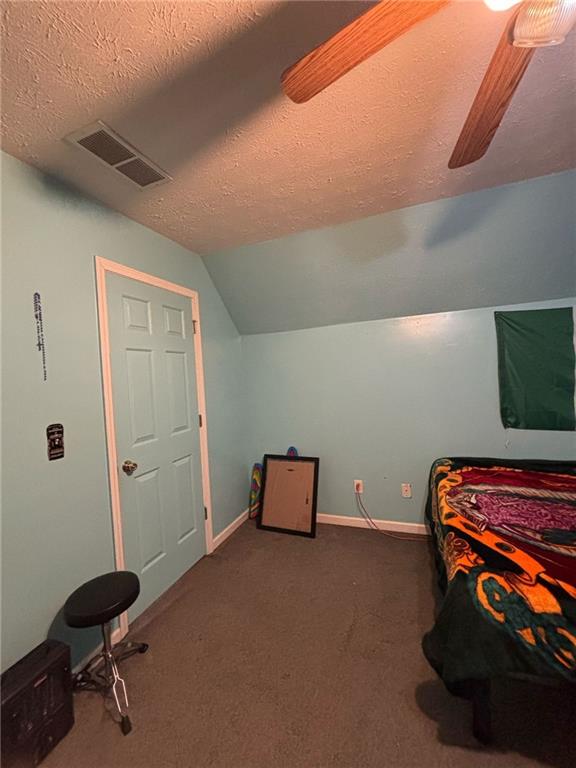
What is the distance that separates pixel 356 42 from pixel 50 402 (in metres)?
1.75

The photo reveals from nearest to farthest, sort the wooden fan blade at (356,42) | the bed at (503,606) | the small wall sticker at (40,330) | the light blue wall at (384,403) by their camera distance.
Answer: the wooden fan blade at (356,42) < the bed at (503,606) < the small wall sticker at (40,330) < the light blue wall at (384,403)

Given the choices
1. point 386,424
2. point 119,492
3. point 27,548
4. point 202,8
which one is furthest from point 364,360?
point 27,548

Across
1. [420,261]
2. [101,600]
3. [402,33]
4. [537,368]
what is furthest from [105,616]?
[537,368]

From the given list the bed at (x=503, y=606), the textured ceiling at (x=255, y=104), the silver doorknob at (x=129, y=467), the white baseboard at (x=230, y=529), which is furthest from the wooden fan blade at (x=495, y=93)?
the white baseboard at (x=230, y=529)

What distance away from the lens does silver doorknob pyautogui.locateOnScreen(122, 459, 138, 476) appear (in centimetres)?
183

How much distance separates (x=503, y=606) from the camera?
1.10 meters

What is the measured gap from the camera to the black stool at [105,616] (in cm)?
130

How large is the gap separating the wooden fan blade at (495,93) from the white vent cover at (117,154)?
134 cm

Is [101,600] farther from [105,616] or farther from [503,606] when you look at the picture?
[503,606]

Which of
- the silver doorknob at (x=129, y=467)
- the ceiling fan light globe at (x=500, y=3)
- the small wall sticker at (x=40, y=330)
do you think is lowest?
the silver doorknob at (x=129, y=467)

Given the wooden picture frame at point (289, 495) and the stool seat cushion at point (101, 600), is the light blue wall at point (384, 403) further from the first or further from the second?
the stool seat cushion at point (101, 600)

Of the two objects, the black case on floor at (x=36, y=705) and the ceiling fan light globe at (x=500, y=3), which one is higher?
the ceiling fan light globe at (x=500, y=3)

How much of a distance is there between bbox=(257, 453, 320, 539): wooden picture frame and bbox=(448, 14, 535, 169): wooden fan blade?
2.49 m

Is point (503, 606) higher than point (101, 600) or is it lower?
higher
